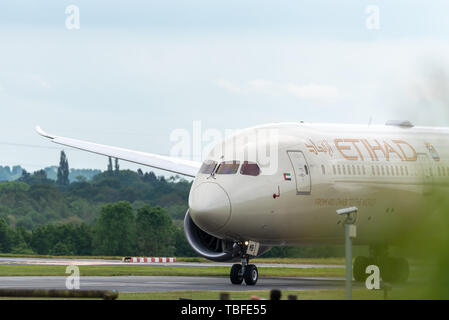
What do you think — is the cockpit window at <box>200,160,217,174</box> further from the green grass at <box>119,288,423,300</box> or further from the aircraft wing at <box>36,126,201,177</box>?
the aircraft wing at <box>36,126,201,177</box>

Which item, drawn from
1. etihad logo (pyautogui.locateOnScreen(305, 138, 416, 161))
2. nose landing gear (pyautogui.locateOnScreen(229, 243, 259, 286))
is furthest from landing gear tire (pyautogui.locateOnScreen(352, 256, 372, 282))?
nose landing gear (pyautogui.locateOnScreen(229, 243, 259, 286))

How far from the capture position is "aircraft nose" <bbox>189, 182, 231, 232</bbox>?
2841 cm

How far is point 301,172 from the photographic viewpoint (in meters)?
30.0

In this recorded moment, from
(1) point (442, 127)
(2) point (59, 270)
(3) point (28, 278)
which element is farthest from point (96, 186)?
(1) point (442, 127)

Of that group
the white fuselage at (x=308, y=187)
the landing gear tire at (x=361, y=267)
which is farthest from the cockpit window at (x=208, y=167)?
the landing gear tire at (x=361, y=267)

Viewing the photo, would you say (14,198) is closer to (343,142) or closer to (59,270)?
(59,270)

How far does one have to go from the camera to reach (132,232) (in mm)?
64562

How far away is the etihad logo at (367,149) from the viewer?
31.2 meters

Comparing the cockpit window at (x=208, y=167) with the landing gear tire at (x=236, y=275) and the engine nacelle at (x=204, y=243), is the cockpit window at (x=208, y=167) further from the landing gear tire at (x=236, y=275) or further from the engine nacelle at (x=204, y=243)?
the engine nacelle at (x=204, y=243)

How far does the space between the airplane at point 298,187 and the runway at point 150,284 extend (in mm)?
1109

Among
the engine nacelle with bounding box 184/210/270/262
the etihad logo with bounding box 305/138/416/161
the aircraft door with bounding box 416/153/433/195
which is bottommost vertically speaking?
the engine nacelle with bounding box 184/210/270/262

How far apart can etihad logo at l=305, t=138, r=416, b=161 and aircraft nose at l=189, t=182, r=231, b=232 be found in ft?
11.5

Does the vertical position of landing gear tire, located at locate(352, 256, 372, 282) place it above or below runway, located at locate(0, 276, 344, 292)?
above
